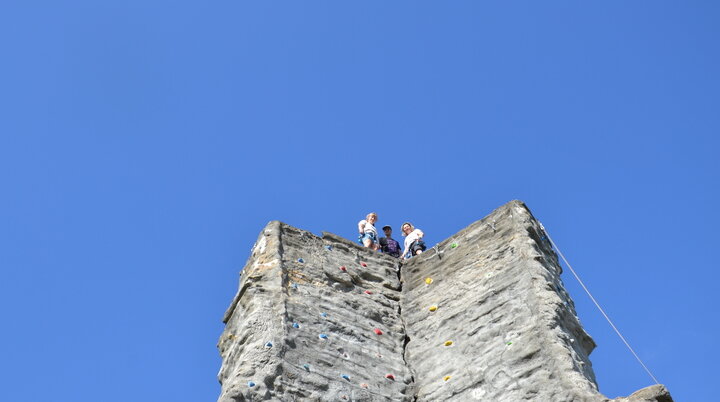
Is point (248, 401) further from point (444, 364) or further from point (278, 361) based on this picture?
point (444, 364)

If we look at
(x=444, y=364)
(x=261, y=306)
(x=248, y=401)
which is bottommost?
(x=248, y=401)

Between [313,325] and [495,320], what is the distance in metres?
1.39

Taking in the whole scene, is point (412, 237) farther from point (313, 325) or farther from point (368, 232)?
point (313, 325)

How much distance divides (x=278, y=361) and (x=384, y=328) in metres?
1.36

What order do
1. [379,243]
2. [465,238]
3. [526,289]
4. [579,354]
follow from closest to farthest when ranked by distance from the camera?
[579,354] → [526,289] → [465,238] → [379,243]

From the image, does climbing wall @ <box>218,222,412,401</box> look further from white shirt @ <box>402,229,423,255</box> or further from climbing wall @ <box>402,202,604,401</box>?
white shirt @ <box>402,229,423,255</box>

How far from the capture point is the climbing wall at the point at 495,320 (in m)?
6.70

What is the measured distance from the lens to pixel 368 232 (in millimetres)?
10008

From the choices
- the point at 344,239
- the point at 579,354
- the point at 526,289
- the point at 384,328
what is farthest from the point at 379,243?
the point at 579,354

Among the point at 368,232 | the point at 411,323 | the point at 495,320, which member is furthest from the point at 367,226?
the point at 495,320

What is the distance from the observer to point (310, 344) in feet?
24.0

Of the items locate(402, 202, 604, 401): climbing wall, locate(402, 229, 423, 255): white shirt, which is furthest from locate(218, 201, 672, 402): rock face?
locate(402, 229, 423, 255): white shirt

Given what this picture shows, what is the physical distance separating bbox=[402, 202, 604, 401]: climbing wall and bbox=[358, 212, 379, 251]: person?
2.75ft

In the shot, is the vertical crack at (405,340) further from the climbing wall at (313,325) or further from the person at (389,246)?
the person at (389,246)
